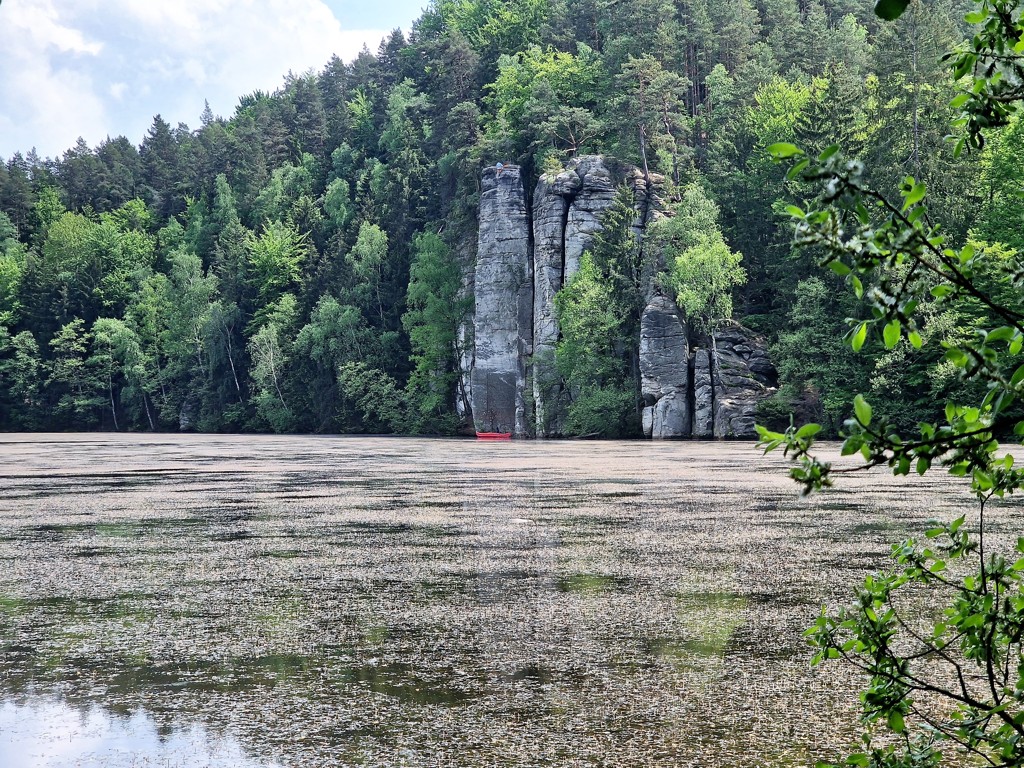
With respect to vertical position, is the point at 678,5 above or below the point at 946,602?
above

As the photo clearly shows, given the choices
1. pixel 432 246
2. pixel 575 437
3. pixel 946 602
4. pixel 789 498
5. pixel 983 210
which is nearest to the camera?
pixel 946 602

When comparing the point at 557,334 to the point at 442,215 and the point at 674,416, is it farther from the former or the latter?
the point at 442,215

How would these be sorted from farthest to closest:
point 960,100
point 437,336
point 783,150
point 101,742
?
point 437,336 → point 101,742 → point 960,100 → point 783,150

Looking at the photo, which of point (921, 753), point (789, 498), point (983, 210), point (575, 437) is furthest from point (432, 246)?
A: point (921, 753)

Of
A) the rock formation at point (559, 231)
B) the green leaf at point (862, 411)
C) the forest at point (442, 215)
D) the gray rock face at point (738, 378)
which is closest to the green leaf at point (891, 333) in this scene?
the green leaf at point (862, 411)

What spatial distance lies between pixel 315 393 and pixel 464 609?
81.9 meters

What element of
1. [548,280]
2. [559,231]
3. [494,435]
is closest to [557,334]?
[548,280]

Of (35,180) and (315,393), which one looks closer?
(315,393)

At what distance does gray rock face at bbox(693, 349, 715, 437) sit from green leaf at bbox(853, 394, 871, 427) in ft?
191

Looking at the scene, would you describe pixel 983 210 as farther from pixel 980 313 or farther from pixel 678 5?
pixel 678 5

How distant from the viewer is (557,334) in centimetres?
7094

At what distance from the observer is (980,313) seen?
48.0m

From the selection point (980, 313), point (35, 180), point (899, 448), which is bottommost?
point (899, 448)

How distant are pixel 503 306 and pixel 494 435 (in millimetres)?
9964
